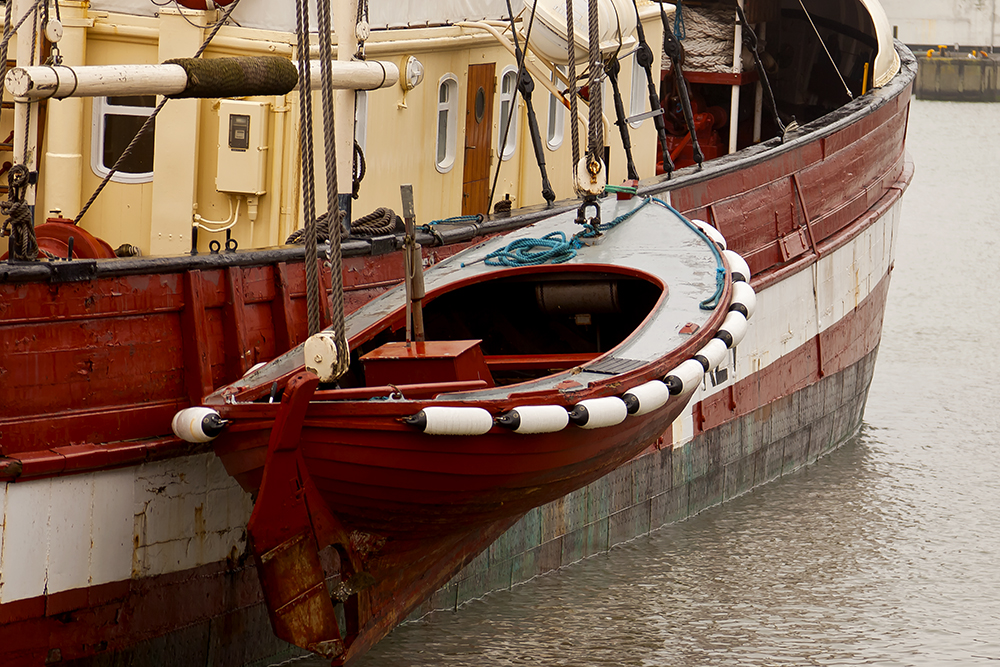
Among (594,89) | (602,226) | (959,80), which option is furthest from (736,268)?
(959,80)

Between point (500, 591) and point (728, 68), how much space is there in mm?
7662

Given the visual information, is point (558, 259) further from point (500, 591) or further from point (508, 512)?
point (500, 591)

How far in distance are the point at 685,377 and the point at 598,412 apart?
63cm

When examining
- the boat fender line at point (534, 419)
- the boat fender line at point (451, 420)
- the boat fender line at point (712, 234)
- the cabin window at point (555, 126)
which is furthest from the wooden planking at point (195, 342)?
the cabin window at point (555, 126)

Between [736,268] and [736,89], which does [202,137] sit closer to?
[736,268]

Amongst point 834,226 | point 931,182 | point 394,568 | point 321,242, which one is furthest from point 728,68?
point 931,182

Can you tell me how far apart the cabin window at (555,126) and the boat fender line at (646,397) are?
13.8 feet

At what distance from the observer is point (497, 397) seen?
5551mm

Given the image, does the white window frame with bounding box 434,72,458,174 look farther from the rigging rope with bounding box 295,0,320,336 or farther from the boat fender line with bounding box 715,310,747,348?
the rigging rope with bounding box 295,0,320,336

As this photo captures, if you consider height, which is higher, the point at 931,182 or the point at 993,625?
the point at 931,182

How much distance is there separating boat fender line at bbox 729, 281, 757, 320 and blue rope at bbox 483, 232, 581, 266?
3.11 ft

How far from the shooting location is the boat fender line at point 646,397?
227 inches

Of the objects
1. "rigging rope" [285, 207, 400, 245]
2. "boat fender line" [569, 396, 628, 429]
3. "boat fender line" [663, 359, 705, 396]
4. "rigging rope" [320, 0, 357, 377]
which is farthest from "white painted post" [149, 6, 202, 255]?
"boat fender line" [663, 359, 705, 396]

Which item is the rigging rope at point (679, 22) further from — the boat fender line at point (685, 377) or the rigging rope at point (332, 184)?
the rigging rope at point (332, 184)
